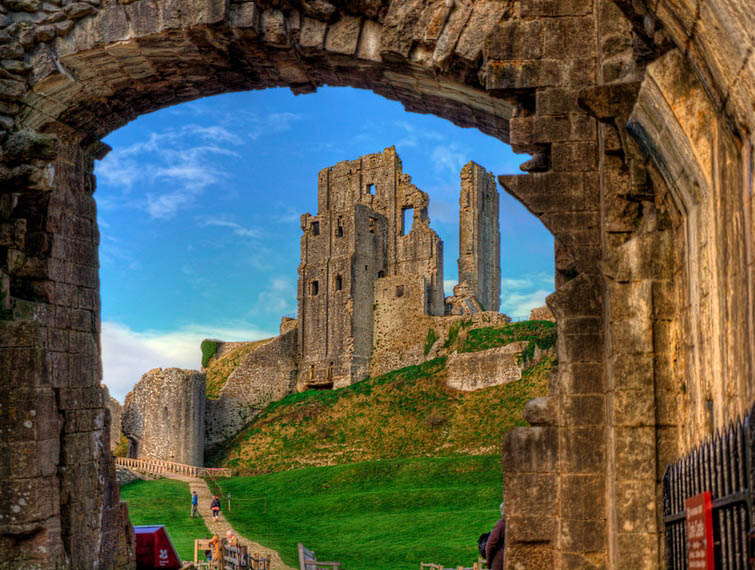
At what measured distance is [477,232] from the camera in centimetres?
5384

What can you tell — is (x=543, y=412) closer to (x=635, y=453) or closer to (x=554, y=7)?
(x=635, y=453)

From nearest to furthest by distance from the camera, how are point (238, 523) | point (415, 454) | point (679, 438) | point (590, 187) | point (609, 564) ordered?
point (679, 438) < point (609, 564) < point (590, 187) < point (238, 523) < point (415, 454)

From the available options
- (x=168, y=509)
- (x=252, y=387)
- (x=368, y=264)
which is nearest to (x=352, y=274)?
(x=368, y=264)

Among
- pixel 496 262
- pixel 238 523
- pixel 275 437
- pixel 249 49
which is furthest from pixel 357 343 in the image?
pixel 249 49

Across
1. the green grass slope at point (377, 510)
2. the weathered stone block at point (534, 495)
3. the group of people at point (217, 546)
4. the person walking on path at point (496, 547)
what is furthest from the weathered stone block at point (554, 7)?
the green grass slope at point (377, 510)

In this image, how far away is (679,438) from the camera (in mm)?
5398

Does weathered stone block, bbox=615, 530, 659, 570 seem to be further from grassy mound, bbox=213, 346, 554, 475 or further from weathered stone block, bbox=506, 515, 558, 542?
grassy mound, bbox=213, 346, 554, 475

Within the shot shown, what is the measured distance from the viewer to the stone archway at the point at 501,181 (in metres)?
5.48

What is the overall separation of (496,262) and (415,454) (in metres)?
27.4

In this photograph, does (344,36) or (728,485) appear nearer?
(728,485)

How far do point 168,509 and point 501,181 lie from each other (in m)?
19.5

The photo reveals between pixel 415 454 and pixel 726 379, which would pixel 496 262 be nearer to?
pixel 415 454

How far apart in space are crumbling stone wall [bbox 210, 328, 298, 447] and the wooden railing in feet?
16.4

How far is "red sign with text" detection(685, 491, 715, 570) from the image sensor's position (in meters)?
3.27
